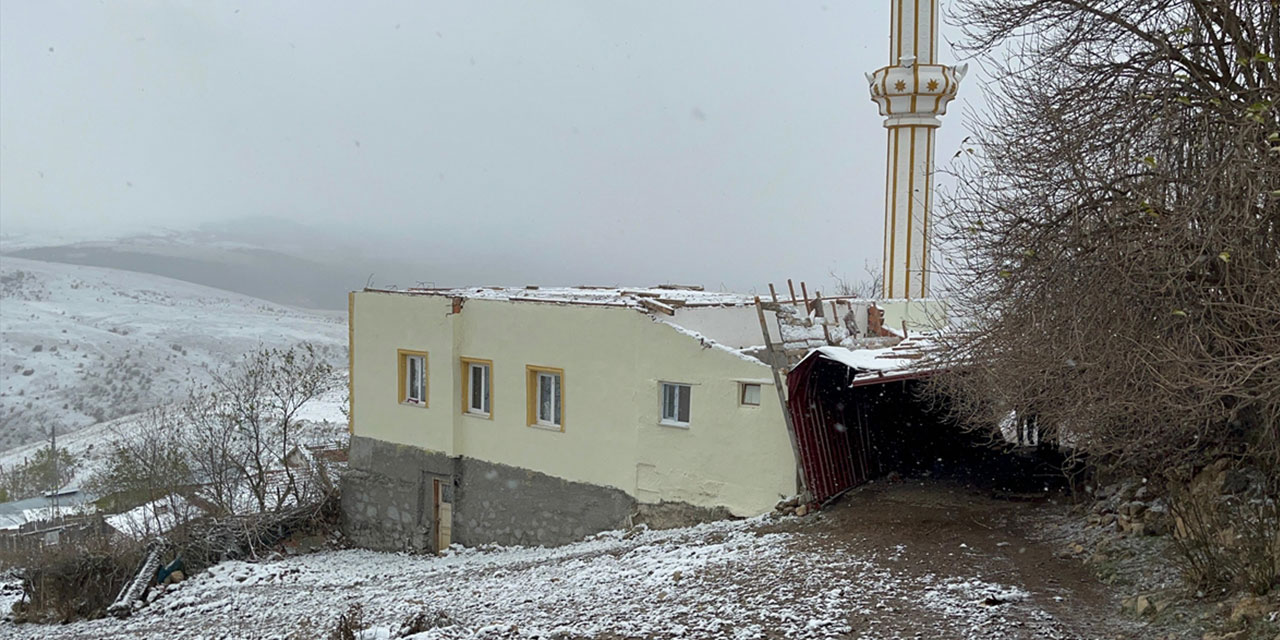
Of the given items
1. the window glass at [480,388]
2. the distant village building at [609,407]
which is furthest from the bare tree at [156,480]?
the window glass at [480,388]

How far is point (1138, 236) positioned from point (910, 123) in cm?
1532

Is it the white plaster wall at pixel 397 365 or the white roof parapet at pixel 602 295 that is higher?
the white roof parapet at pixel 602 295

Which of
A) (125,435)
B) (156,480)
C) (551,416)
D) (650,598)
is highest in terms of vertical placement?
(551,416)

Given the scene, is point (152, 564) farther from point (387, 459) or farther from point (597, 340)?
point (597, 340)

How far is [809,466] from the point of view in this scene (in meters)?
13.4

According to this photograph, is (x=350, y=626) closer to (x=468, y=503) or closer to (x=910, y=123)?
(x=468, y=503)

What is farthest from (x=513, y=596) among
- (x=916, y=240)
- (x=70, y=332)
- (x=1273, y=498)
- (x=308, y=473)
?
(x=70, y=332)

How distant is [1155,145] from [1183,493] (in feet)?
9.92

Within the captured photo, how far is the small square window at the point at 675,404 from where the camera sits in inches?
588

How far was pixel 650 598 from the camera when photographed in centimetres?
980

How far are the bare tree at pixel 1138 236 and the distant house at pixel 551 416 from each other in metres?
4.38

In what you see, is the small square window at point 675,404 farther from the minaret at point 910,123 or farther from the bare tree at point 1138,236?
the minaret at point 910,123

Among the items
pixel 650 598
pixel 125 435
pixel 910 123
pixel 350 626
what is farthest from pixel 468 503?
pixel 125 435

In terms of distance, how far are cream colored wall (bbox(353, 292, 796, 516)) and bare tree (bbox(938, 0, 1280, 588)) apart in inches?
165
